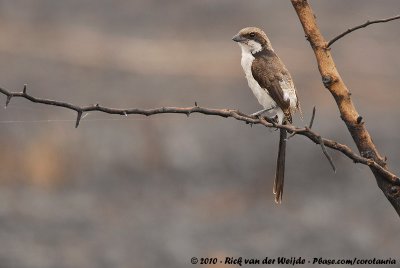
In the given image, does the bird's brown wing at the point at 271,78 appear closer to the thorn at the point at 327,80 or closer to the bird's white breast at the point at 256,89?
the bird's white breast at the point at 256,89

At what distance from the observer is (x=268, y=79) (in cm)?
489

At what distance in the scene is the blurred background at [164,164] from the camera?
1694 centimetres

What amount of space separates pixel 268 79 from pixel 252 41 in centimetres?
33

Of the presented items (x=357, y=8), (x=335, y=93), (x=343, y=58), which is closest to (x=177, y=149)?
(x=343, y=58)

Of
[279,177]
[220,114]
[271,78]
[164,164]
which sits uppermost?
[271,78]

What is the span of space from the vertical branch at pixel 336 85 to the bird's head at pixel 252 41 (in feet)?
4.67

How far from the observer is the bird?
4.80 meters

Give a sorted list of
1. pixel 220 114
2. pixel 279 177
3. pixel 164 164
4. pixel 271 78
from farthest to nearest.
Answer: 1. pixel 164 164
2. pixel 271 78
3. pixel 279 177
4. pixel 220 114

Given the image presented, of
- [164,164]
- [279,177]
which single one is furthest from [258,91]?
[164,164]

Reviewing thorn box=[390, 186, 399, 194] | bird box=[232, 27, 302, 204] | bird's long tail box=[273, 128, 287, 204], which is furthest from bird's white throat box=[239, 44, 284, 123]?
thorn box=[390, 186, 399, 194]

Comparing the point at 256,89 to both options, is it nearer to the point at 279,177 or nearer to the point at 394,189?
the point at 279,177

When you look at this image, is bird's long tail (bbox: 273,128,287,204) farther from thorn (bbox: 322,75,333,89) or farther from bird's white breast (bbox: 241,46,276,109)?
thorn (bbox: 322,75,333,89)

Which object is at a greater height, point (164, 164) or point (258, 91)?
point (258, 91)

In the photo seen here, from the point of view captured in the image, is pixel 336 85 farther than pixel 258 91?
No
